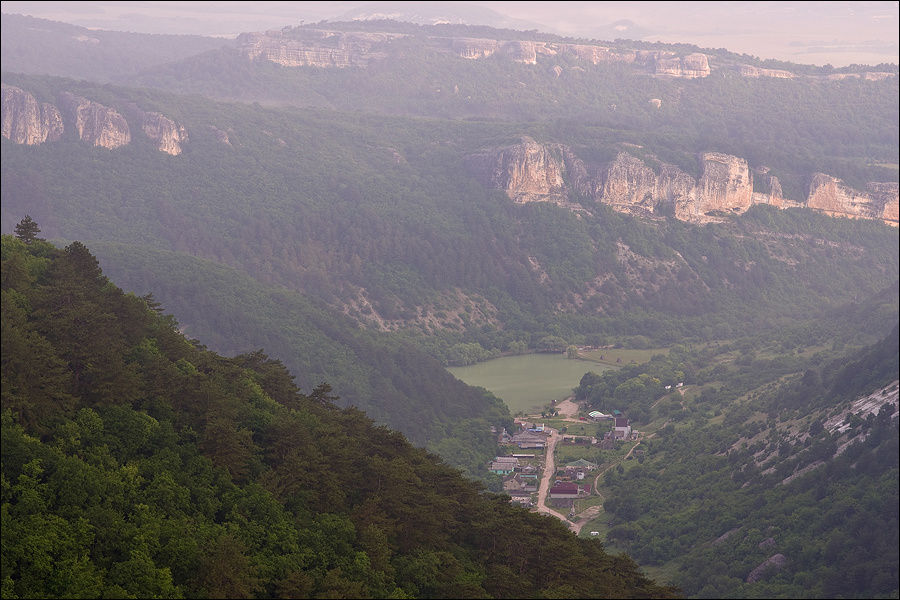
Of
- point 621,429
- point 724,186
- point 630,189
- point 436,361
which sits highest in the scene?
point 724,186

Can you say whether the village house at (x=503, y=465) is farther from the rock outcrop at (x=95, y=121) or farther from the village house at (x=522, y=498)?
the rock outcrop at (x=95, y=121)

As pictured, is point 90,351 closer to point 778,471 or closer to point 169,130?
point 778,471

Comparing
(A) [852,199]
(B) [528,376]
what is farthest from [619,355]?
(A) [852,199]

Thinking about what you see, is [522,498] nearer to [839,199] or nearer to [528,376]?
[528,376]

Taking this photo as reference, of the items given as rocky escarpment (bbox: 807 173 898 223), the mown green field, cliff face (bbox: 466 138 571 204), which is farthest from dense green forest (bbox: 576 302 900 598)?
cliff face (bbox: 466 138 571 204)

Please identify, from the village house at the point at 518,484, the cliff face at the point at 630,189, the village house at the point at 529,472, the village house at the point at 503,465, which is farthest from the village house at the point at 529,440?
the cliff face at the point at 630,189

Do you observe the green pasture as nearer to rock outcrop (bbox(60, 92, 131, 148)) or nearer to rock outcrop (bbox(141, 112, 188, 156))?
rock outcrop (bbox(141, 112, 188, 156))
